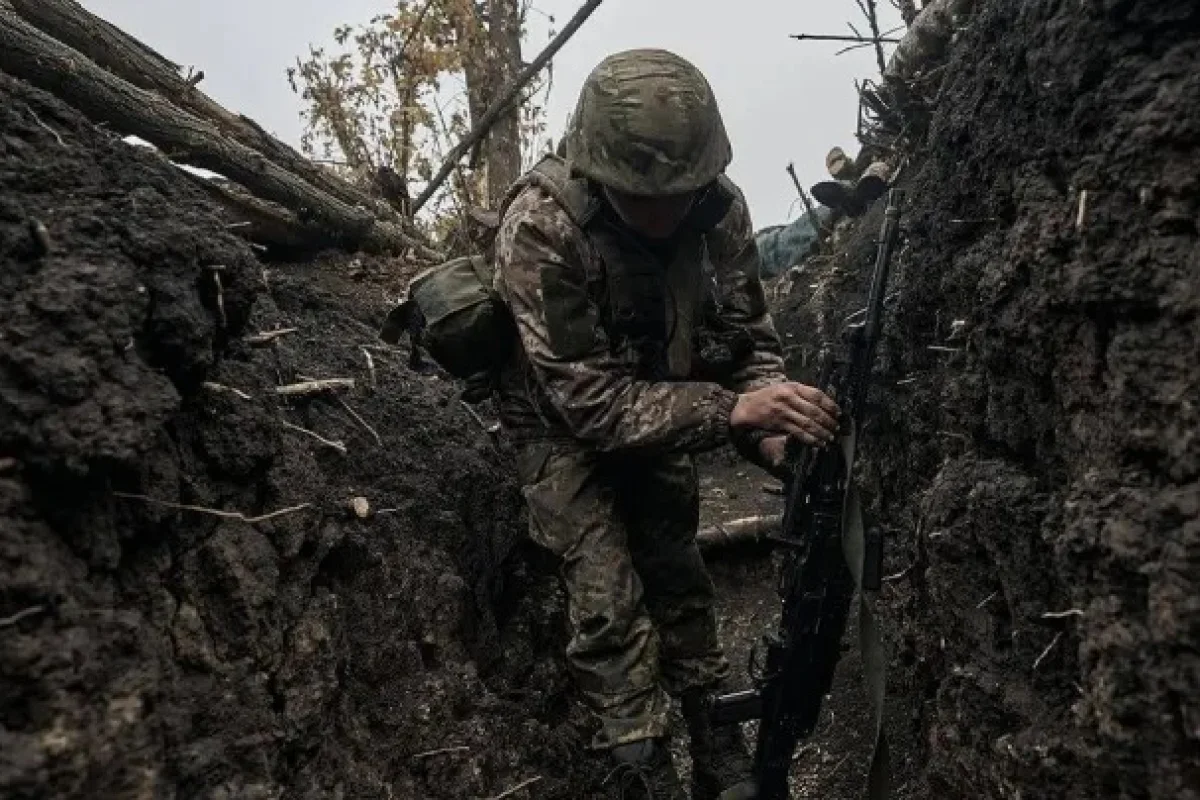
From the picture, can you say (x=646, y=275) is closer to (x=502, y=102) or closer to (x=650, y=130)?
(x=650, y=130)

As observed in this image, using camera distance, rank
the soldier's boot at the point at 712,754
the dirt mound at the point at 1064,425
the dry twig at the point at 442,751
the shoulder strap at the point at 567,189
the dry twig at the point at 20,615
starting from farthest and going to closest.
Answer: the soldier's boot at the point at 712,754, the shoulder strap at the point at 567,189, the dry twig at the point at 442,751, the dirt mound at the point at 1064,425, the dry twig at the point at 20,615

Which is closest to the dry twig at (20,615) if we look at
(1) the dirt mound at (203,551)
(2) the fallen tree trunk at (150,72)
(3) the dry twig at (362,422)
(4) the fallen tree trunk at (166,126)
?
(1) the dirt mound at (203,551)

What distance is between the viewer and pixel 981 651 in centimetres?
266

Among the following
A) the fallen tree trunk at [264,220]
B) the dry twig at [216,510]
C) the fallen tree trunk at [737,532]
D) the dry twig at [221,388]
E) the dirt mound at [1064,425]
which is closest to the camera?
the dirt mound at [1064,425]

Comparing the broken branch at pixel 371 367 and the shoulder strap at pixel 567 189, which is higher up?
the shoulder strap at pixel 567 189

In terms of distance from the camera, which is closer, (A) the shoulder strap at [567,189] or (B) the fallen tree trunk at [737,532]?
(A) the shoulder strap at [567,189]

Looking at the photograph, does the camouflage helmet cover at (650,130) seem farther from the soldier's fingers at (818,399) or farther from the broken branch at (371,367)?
the broken branch at (371,367)

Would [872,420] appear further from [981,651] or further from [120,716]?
[120,716]

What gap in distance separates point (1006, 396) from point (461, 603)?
5.92 ft

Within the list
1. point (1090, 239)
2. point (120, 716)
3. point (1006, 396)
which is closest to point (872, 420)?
point (1006, 396)

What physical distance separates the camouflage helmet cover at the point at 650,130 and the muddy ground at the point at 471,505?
89 cm

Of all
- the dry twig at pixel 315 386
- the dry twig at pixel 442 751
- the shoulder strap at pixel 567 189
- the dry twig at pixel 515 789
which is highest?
the shoulder strap at pixel 567 189

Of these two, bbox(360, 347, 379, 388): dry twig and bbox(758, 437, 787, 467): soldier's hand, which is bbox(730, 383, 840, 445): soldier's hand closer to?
bbox(758, 437, 787, 467): soldier's hand

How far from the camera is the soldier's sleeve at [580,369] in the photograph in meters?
3.05
